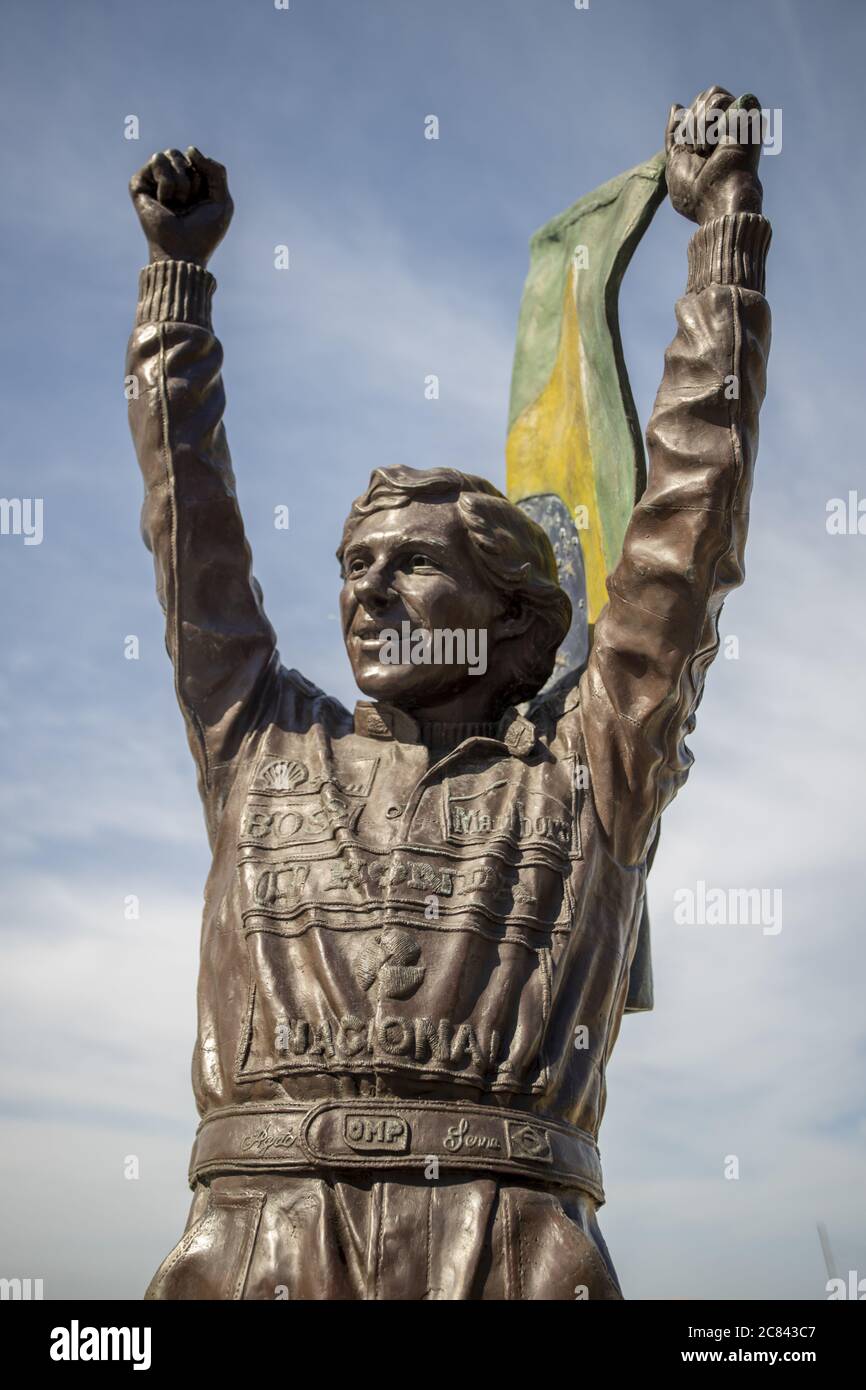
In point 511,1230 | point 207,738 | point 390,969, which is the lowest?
point 511,1230

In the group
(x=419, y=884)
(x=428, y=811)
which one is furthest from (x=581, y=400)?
(x=419, y=884)

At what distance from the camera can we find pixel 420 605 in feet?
22.7

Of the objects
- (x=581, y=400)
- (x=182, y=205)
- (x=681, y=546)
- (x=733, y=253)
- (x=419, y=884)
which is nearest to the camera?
(x=419, y=884)

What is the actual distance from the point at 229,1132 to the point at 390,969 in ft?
2.49

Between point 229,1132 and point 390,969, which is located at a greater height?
point 390,969

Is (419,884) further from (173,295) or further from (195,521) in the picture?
(173,295)

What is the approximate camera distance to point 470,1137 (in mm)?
5953

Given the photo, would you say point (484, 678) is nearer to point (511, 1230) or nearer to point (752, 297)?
point (752, 297)

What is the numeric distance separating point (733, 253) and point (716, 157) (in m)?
0.39

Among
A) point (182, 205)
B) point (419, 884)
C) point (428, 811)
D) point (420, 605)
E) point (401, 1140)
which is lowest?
point (401, 1140)

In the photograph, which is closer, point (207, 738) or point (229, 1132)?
point (229, 1132)

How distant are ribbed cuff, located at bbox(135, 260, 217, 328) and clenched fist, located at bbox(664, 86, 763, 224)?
1.85 metres
